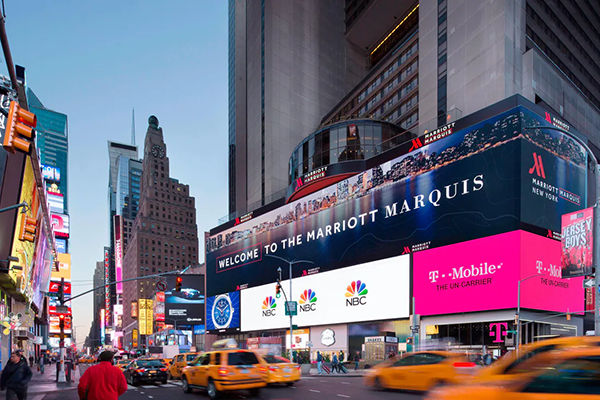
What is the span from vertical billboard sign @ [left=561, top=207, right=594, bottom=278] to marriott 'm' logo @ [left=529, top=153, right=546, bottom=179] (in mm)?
24863

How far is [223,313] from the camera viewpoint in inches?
3297

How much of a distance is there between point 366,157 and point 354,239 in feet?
37.9

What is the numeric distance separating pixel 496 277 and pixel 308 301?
27679 mm

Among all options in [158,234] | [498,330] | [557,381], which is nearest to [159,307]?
[158,234]

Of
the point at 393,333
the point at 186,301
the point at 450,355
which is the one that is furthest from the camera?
the point at 186,301

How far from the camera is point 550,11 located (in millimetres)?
67562

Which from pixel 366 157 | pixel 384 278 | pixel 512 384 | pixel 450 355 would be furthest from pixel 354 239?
pixel 512 384

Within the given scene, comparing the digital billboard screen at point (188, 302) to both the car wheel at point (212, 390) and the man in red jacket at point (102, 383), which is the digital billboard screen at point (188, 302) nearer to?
the car wheel at point (212, 390)

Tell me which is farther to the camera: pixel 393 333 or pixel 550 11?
pixel 550 11

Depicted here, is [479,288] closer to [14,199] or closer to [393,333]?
[393,333]

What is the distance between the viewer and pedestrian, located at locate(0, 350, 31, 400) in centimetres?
1306

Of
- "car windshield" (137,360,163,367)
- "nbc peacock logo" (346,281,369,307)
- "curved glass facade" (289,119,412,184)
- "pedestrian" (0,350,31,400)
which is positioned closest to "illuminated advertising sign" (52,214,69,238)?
"curved glass facade" (289,119,412,184)

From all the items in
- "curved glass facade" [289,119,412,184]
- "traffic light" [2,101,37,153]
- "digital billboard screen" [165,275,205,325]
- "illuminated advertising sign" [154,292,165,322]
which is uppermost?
"curved glass facade" [289,119,412,184]

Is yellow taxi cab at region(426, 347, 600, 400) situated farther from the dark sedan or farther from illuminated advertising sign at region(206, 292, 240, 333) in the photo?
illuminated advertising sign at region(206, 292, 240, 333)
